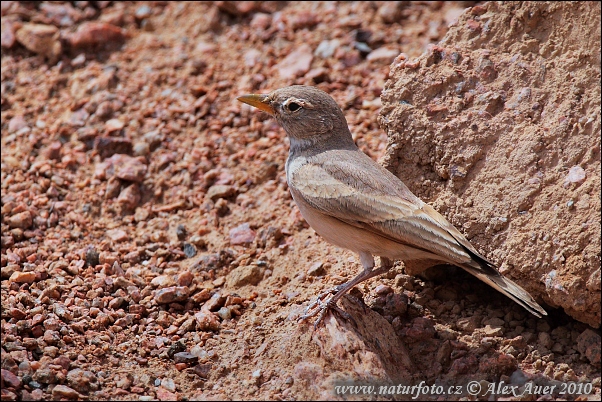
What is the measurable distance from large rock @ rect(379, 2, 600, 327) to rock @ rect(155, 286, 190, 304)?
2.10 metres

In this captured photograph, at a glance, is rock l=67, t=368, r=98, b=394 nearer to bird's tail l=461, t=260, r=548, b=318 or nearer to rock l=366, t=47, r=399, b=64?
bird's tail l=461, t=260, r=548, b=318

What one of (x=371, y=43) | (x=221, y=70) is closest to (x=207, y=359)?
(x=221, y=70)

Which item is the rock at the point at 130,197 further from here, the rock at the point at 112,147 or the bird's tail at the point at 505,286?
the bird's tail at the point at 505,286

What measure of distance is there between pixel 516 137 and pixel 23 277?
168 inches

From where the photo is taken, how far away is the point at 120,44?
9.81 m

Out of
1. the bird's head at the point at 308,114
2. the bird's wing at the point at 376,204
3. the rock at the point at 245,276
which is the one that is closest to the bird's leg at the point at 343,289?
the bird's wing at the point at 376,204

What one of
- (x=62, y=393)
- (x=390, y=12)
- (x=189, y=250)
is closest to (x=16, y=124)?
(x=189, y=250)

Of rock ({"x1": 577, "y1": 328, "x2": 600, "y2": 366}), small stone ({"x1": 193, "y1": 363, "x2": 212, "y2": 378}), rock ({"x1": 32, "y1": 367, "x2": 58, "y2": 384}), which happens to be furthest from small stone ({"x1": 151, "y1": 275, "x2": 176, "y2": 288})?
rock ({"x1": 577, "y1": 328, "x2": 600, "y2": 366})

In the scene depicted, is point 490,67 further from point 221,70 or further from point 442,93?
point 221,70

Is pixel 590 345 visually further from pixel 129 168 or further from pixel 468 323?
pixel 129 168

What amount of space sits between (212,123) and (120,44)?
2.18 m

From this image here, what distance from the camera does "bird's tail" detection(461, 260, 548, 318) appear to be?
17.4ft

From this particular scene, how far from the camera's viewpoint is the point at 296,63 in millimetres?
9148

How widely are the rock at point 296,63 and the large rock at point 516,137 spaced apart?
252cm
